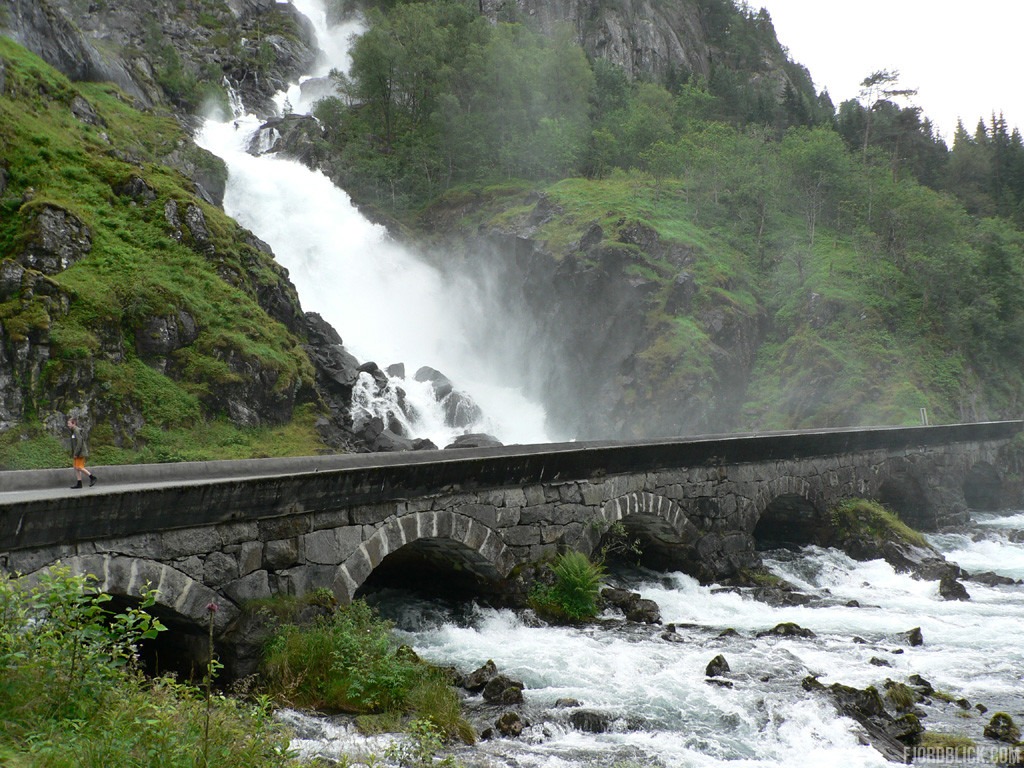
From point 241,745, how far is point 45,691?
1.25m

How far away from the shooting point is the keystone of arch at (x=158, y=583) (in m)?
6.88

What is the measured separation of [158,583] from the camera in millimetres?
7410

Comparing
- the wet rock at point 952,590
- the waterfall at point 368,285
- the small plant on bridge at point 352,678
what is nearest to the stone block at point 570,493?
the small plant on bridge at point 352,678

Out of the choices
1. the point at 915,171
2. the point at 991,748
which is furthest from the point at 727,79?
the point at 991,748

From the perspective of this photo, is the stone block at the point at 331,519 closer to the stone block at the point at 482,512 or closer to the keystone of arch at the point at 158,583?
the keystone of arch at the point at 158,583

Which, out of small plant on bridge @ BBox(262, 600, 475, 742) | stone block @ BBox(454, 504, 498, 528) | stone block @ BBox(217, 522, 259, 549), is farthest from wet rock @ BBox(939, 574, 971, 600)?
stone block @ BBox(217, 522, 259, 549)

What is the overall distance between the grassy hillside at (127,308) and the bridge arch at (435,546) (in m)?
9.79

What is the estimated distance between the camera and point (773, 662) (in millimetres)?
10266

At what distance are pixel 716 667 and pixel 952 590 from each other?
25.3ft

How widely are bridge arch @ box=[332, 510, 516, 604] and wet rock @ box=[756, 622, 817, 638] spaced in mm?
3989

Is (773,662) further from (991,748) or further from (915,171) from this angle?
(915,171)

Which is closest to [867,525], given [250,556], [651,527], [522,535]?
[651,527]

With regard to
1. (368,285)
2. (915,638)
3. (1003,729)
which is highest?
(368,285)

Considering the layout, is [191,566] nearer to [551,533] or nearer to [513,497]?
[513,497]
